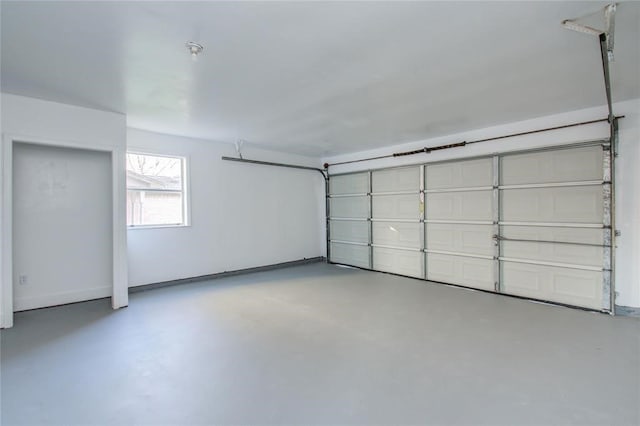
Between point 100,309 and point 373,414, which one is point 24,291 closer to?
point 100,309

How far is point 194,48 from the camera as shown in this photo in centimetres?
232

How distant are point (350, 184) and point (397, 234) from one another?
1.60 m

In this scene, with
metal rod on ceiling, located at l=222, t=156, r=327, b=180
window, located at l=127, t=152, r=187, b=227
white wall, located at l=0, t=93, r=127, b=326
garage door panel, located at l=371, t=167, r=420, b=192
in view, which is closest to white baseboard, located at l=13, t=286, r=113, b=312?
white wall, located at l=0, t=93, r=127, b=326

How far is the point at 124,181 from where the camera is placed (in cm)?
402

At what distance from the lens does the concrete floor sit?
1.92 meters

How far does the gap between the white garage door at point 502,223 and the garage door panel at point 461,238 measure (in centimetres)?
2

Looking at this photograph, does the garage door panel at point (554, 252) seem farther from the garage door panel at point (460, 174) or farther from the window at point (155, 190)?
the window at point (155, 190)

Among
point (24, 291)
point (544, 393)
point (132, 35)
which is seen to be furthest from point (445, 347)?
point (24, 291)

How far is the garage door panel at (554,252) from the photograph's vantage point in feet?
12.5

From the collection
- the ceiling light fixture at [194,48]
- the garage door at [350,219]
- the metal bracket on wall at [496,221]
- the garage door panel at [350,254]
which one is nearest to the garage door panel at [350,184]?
the garage door at [350,219]

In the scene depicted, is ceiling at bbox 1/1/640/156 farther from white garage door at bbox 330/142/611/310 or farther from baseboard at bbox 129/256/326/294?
baseboard at bbox 129/256/326/294

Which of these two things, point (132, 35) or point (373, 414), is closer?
point (373, 414)

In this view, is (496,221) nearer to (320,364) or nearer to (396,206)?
(396,206)

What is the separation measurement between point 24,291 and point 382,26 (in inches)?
199
